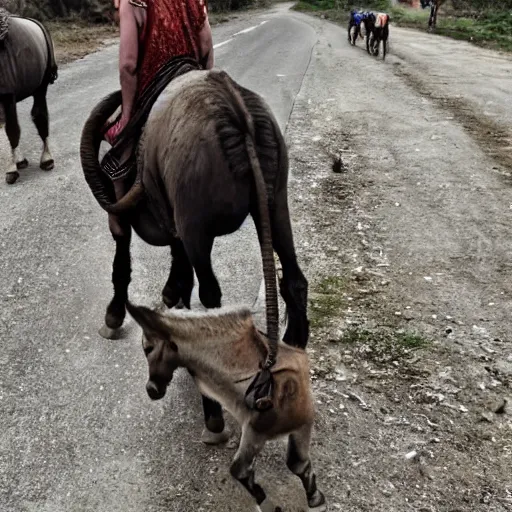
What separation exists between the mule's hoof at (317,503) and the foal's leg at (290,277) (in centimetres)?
81

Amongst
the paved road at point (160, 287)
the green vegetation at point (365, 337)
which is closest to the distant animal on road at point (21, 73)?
the paved road at point (160, 287)

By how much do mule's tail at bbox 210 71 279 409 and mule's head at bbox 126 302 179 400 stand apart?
1.52 ft

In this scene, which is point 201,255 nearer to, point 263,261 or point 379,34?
point 263,261

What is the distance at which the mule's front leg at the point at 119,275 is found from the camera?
4113 mm

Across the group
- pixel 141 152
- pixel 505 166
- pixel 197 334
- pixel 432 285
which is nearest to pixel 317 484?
pixel 197 334

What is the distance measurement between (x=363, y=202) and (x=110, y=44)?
14.4 m

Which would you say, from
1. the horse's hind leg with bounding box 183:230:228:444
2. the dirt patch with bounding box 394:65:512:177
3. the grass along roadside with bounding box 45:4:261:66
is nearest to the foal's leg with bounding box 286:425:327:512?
the horse's hind leg with bounding box 183:230:228:444

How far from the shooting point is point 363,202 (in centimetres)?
704

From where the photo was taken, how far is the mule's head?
295 centimetres

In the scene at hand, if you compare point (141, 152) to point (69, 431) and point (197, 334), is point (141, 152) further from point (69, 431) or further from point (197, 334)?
point (69, 431)

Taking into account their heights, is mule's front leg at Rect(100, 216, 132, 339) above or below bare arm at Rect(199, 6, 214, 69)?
below

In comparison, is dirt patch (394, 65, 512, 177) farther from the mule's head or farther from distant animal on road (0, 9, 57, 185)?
the mule's head

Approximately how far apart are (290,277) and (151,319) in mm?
833

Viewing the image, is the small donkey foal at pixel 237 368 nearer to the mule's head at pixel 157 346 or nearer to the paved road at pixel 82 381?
the mule's head at pixel 157 346
